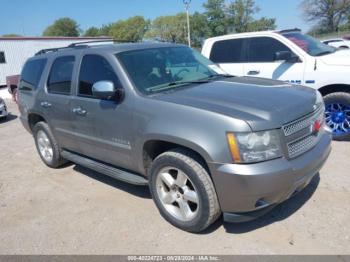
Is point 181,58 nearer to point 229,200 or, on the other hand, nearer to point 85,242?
point 229,200

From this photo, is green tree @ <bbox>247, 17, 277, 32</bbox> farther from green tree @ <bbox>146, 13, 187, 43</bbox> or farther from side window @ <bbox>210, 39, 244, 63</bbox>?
side window @ <bbox>210, 39, 244, 63</bbox>

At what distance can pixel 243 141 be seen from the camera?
2969mm

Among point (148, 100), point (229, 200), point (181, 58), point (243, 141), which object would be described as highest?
point (181, 58)

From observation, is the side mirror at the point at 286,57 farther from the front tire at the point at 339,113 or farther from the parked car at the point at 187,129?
the parked car at the point at 187,129

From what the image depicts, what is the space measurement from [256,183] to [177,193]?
3.10 feet

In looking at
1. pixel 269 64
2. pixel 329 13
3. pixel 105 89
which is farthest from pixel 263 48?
pixel 329 13

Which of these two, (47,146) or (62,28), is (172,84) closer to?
(47,146)

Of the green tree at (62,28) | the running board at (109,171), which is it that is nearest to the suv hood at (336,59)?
the running board at (109,171)

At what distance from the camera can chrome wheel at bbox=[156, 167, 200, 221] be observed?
11.3 feet

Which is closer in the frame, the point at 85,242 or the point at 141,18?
the point at 85,242

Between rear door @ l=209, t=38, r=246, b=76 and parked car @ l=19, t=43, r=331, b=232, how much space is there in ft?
7.56

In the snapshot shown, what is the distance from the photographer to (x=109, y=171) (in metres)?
4.36

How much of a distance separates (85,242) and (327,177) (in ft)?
10.0

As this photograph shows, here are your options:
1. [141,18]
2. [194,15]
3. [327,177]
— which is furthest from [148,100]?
[141,18]
